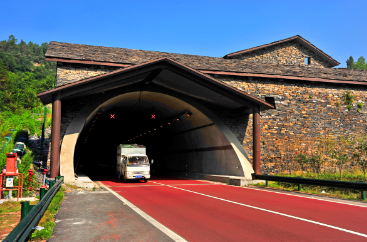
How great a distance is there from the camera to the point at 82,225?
24.6ft

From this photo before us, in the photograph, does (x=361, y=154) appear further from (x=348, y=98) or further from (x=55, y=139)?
(x=55, y=139)

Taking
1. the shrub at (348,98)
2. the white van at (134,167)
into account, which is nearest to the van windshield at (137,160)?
the white van at (134,167)

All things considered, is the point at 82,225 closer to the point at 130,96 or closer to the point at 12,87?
the point at 130,96

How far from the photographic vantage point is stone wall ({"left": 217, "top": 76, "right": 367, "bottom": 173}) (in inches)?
954

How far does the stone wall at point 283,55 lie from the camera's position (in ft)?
105

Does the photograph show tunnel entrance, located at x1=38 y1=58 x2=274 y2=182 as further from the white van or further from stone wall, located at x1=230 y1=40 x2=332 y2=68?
stone wall, located at x1=230 y1=40 x2=332 y2=68

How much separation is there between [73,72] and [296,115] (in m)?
17.0

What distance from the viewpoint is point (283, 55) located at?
33.2m

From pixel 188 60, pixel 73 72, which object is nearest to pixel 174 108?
pixel 188 60

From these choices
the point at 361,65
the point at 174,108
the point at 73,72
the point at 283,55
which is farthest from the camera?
the point at 361,65

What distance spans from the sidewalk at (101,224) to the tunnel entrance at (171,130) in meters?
12.0

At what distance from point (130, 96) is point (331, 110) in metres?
16.3

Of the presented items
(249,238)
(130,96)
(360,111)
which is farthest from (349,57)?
(249,238)

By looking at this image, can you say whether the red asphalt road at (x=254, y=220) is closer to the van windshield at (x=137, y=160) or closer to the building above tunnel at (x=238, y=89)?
the building above tunnel at (x=238, y=89)
